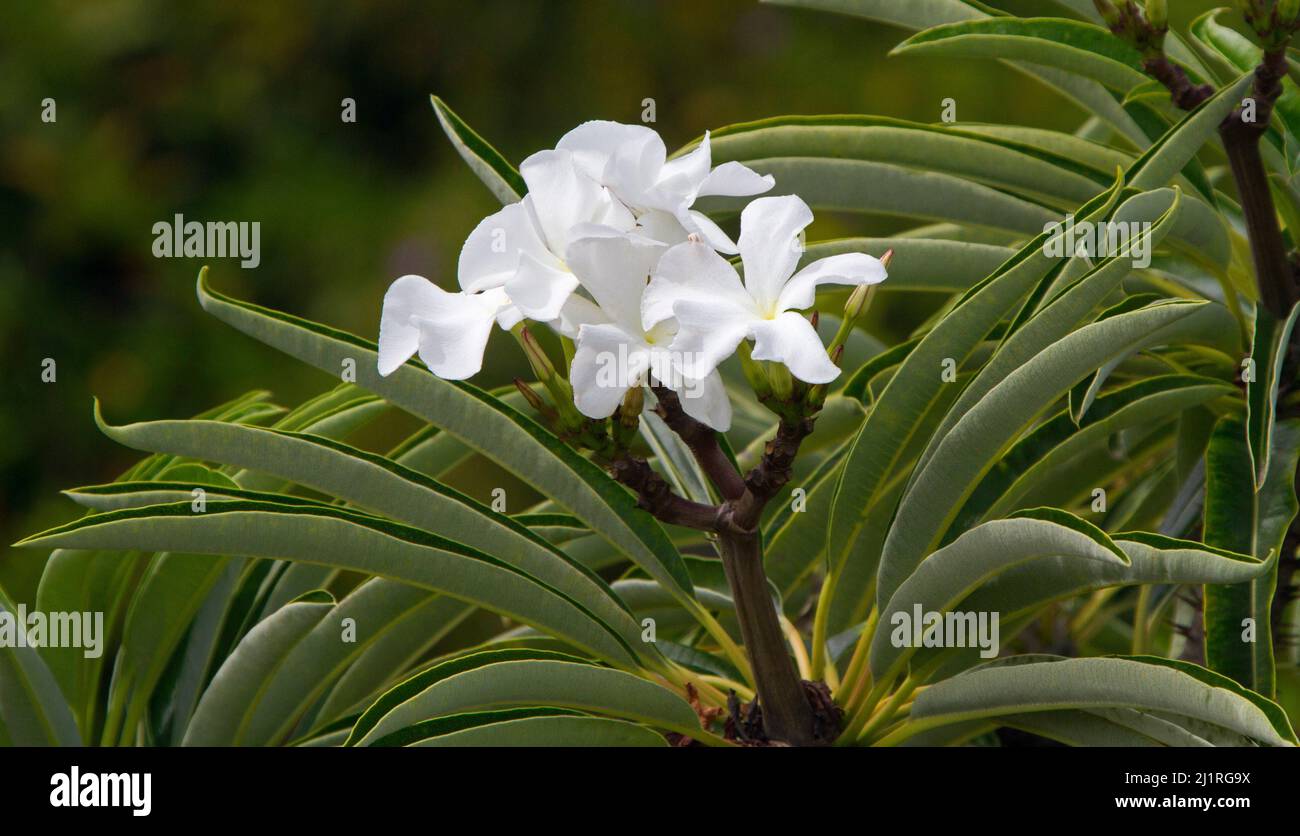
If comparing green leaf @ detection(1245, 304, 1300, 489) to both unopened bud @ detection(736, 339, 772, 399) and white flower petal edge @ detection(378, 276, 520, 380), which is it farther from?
white flower petal edge @ detection(378, 276, 520, 380)

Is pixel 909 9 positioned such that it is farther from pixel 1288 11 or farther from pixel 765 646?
pixel 765 646

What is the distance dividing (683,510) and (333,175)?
7.99ft

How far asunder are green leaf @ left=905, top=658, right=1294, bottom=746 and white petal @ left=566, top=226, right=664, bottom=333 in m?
0.26

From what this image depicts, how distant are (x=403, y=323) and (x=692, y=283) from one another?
134 mm

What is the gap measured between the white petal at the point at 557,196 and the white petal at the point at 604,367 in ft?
0.19

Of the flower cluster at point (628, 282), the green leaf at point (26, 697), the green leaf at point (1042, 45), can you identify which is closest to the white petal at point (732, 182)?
the flower cluster at point (628, 282)

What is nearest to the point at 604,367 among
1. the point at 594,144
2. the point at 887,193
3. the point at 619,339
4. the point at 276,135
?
the point at 619,339

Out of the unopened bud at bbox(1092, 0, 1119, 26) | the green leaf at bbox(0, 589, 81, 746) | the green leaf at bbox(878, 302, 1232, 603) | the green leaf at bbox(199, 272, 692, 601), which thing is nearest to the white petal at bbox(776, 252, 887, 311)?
the green leaf at bbox(878, 302, 1232, 603)

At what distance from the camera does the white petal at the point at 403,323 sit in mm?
552

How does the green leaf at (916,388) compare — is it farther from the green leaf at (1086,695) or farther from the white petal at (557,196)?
the white petal at (557,196)

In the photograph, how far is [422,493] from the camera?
642 millimetres

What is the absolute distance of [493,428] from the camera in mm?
668

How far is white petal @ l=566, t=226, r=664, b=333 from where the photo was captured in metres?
0.52

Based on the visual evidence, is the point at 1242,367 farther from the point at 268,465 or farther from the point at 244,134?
the point at 244,134
